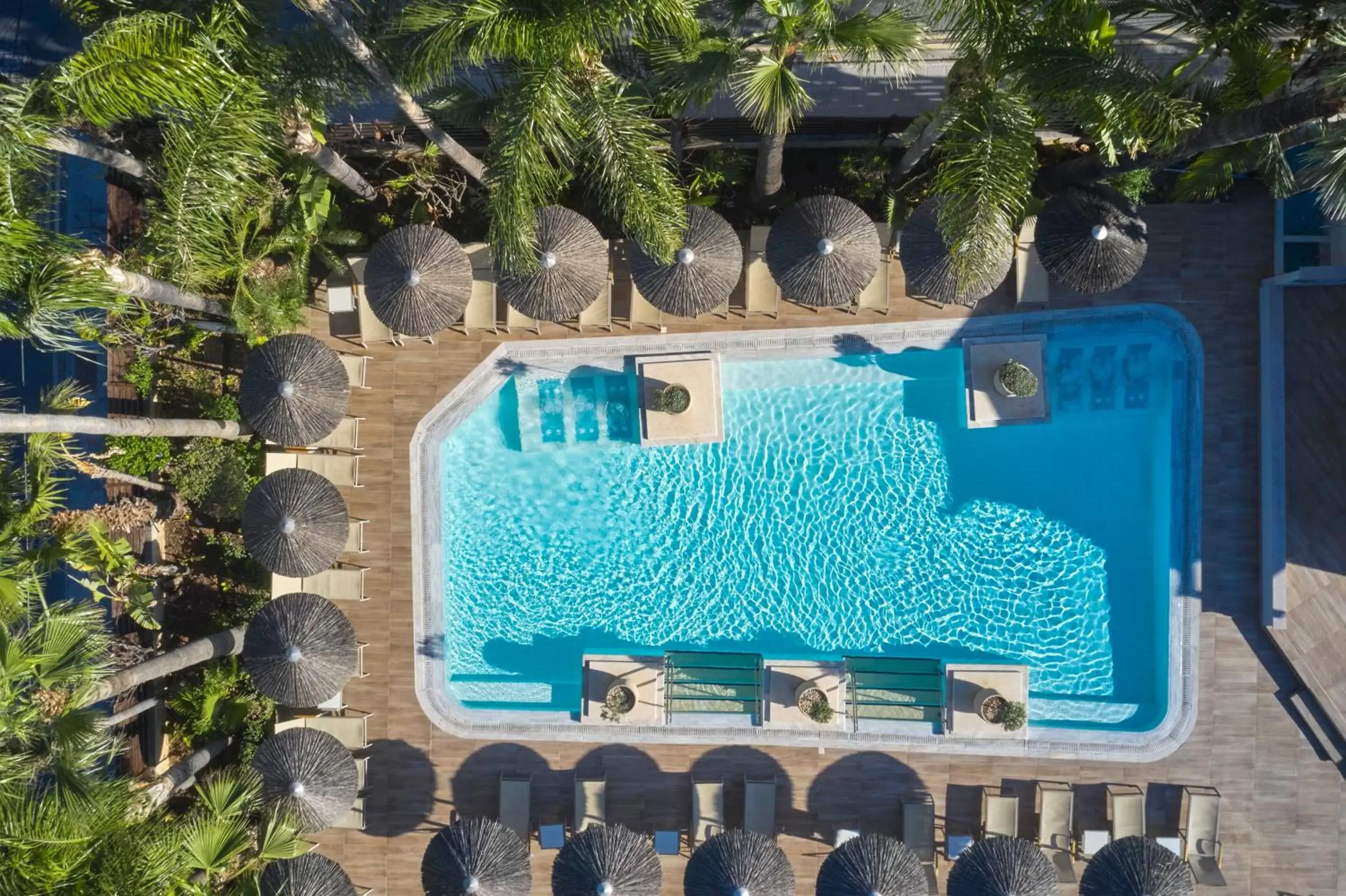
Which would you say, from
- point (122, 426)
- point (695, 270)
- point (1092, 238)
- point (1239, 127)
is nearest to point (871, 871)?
point (695, 270)

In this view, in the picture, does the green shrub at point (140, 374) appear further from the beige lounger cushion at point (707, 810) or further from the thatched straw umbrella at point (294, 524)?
the beige lounger cushion at point (707, 810)

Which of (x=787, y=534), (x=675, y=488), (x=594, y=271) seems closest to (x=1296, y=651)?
(x=787, y=534)

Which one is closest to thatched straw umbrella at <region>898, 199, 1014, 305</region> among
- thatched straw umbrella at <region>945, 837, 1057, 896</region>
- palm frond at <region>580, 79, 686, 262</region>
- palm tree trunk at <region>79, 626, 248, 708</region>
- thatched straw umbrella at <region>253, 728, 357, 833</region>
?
palm frond at <region>580, 79, 686, 262</region>

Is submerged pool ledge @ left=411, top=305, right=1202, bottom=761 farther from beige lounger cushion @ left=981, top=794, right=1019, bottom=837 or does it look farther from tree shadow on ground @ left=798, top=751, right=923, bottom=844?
beige lounger cushion @ left=981, top=794, right=1019, bottom=837

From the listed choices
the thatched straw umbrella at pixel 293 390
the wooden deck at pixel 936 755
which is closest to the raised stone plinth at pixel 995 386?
the wooden deck at pixel 936 755

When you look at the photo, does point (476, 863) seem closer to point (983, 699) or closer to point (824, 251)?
point (983, 699)

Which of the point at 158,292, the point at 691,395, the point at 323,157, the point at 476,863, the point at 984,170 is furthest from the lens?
the point at 691,395
